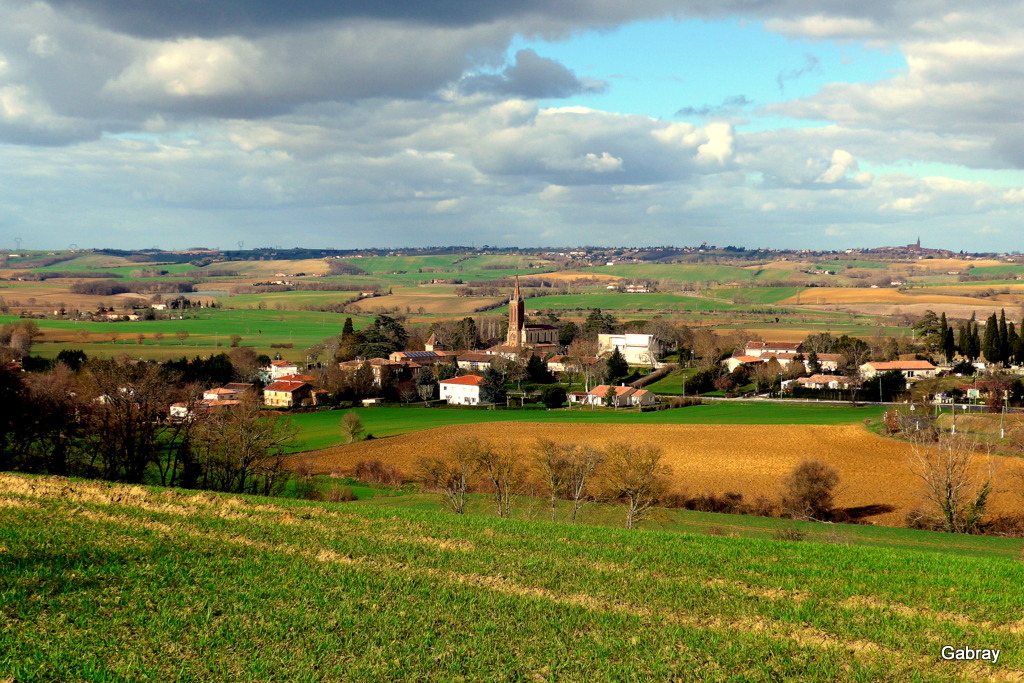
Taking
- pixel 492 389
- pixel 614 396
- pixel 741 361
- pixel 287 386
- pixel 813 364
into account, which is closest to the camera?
pixel 614 396

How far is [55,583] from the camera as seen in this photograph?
12922mm

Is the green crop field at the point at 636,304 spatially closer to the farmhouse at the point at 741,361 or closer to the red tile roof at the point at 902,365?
the farmhouse at the point at 741,361

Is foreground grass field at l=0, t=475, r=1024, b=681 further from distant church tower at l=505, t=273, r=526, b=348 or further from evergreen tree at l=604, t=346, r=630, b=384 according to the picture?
distant church tower at l=505, t=273, r=526, b=348

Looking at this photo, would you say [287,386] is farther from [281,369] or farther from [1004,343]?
[1004,343]

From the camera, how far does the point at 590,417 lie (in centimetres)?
6956

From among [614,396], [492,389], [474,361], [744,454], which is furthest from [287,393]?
[744,454]

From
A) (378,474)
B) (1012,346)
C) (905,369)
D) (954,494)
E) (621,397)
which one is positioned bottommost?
(621,397)

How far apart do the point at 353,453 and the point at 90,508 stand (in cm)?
3313

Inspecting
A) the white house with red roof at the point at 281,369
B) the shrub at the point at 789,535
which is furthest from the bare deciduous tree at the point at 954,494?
the white house with red roof at the point at 281,369

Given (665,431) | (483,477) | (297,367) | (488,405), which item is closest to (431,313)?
(297,367)

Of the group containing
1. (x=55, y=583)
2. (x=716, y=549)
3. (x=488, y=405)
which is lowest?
(x=488, y=405)

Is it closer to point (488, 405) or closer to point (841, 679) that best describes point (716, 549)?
point (841, 679)

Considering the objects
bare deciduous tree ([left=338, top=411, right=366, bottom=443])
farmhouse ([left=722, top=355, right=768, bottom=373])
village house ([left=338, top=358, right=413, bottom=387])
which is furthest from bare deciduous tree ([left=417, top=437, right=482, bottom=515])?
farmhouse ([left=722, top=355, right=768, bottom=373])

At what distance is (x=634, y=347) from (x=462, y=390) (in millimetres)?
36552
